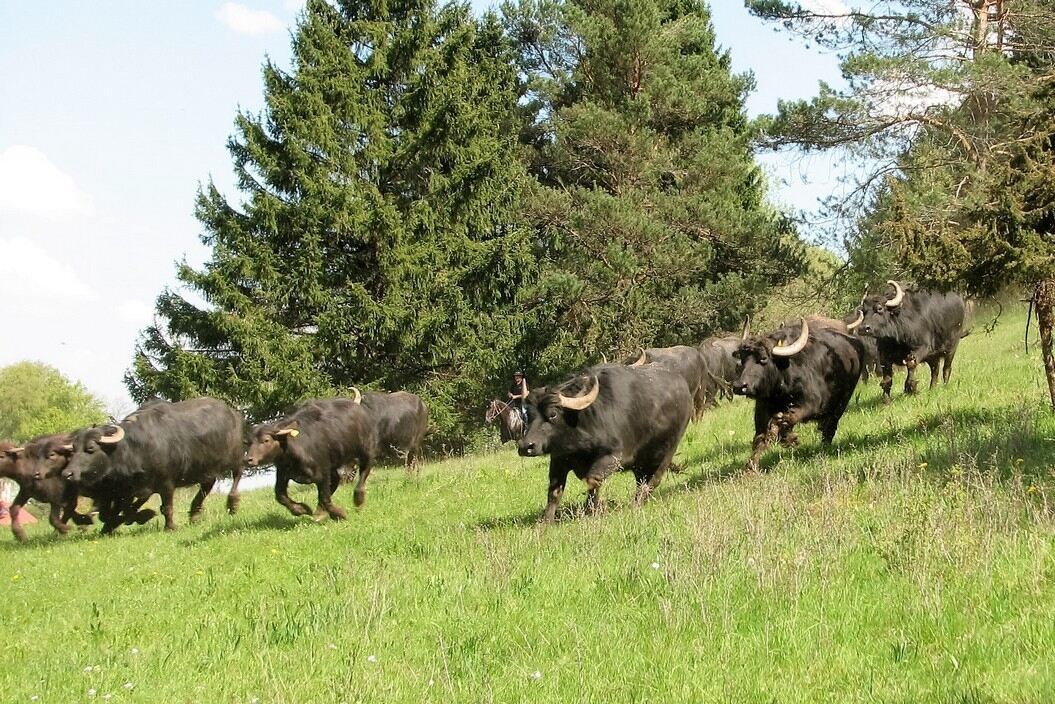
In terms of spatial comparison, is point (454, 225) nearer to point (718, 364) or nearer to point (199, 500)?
point (718, 364)

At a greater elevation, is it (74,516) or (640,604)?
(74,516)

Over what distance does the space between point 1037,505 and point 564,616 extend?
14.2 feet

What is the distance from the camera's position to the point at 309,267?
32.4m

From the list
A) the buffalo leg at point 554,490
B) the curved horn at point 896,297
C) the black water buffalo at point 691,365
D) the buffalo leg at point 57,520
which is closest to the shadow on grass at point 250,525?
the buffalo leg at point 57,520

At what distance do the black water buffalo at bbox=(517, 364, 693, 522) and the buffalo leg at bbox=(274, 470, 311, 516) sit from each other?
15.5 feet

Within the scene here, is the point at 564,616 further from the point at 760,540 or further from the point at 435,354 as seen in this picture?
the point at 435,354

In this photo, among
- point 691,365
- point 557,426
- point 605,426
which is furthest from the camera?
point 691,365

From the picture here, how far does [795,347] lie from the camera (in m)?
15.3

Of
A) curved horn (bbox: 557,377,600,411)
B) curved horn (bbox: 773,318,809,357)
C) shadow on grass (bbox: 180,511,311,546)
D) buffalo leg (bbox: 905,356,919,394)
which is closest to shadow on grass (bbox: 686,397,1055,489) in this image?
buffalo leg (bbox: 905,356,919,394)

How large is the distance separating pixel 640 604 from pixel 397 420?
14440 millimetres

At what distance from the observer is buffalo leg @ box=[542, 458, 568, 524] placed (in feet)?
42.8

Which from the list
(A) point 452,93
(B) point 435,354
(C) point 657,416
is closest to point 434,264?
(B) point 435,354

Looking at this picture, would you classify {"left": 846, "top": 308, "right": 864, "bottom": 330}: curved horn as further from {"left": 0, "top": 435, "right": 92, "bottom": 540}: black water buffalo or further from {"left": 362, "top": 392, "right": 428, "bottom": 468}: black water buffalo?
{"left": 0, "top": 435, "right": 92, "bottom": 540}: black water buffalo

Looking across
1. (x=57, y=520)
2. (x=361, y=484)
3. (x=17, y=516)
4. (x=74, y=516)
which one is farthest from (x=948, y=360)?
(x=17, y=516)
